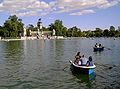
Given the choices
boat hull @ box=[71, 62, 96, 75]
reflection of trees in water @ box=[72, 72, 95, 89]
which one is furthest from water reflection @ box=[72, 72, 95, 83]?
boat hull @ box=[71, 62, 96, 75]

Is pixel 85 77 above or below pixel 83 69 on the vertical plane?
below

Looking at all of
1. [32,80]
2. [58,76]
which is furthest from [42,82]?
[58,76]

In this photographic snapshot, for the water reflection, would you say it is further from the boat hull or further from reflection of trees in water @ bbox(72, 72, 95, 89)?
the boat hull

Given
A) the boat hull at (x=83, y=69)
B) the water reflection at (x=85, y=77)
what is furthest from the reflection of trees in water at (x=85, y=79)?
the boat hull at (x=83, y=69)

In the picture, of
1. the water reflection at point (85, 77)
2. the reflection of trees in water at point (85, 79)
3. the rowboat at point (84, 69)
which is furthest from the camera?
the rowboat at point (84, 69)

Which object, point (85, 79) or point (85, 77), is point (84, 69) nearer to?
point (85, 77)

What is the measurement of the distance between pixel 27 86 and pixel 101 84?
684 centimetres

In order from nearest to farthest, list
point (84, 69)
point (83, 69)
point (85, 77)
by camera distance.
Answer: point (85, 77)
point (84, 69)
point (83, 69)

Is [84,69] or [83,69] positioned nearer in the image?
[84,69]

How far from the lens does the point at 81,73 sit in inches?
1160

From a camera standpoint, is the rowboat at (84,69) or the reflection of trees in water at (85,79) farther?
the rowboat at (84,69)

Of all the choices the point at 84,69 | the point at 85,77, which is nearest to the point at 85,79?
the point at 85,77

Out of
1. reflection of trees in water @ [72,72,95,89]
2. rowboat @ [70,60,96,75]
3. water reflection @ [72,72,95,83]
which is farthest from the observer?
rowboat @ [70,60,96,75]

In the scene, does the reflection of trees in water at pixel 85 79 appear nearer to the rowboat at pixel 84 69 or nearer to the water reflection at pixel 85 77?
the water reflection at pixel 85 77
